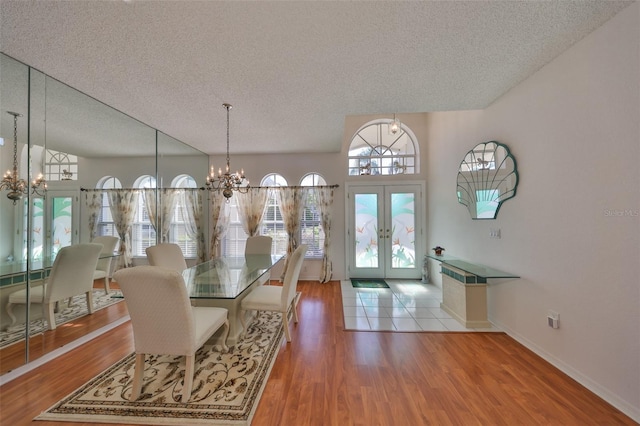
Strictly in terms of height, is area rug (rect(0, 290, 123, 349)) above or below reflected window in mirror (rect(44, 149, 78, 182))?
below

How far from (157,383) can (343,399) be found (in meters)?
1.53

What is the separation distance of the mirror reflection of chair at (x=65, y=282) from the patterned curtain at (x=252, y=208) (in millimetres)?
2536

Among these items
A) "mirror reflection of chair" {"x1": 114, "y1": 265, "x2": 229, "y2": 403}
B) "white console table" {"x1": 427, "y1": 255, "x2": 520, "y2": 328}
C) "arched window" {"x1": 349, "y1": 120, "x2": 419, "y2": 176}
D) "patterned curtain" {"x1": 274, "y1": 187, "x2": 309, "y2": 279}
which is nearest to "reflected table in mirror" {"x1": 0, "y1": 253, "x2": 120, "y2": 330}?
"mirror reflection of chair" {"x1": 114, "y1": 265, "x2": 229, "y2": 403}

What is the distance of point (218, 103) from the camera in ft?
9.43

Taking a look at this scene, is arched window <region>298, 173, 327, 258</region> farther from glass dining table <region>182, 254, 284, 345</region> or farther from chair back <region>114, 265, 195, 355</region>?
chair back <region>114, 265, 195, 355</region>

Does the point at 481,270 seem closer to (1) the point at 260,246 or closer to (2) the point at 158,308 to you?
(1) the point at 260,246

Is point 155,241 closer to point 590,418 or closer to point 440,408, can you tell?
point 440,408

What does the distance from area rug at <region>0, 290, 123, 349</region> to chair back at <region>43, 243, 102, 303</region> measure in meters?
0.14

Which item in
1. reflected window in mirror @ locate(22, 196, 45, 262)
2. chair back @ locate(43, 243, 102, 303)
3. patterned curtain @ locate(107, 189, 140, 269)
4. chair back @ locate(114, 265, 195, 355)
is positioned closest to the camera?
chair back @ locate(114, 265, 195, 355)

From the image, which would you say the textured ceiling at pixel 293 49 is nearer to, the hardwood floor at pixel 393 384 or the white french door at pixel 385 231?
the white french door at pixel 385 231

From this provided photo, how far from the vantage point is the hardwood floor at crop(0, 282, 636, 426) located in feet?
5.27

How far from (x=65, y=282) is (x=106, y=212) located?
1143 mm

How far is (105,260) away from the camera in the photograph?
313cm

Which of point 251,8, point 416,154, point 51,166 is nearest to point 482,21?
point 251,8
